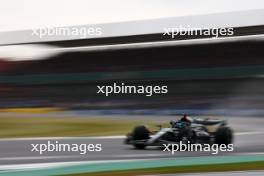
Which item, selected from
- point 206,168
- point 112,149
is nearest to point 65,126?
point 112,149

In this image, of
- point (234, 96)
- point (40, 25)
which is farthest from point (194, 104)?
point (40, 25)

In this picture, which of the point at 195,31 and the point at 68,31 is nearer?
the point at 195,31

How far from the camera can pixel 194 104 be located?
4102mm

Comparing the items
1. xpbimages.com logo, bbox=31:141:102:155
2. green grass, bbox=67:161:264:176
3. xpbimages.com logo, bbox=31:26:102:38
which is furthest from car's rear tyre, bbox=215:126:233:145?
xpbimages.com logo, bbox=31:26:102:38

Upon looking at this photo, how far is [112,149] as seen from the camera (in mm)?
4184

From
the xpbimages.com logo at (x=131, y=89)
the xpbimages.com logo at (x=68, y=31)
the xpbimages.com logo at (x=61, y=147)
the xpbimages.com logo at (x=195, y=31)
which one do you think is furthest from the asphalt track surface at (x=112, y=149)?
the xpbimages.com logo at (x=68, y=31)

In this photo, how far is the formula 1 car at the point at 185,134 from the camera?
4102 millimetres

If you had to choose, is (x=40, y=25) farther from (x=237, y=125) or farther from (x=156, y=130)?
(x=237, y=125)

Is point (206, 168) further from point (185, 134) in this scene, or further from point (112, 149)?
point (112, 149)

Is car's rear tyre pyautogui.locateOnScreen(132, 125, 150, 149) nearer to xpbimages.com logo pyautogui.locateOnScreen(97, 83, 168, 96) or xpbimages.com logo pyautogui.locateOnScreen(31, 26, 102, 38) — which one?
xpbimages.com logo pyautogui.locateOnScreen(97, 83, 168, 96)

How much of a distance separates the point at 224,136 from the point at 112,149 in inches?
35.2

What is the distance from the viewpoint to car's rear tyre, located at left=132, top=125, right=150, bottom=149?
4.11 meters

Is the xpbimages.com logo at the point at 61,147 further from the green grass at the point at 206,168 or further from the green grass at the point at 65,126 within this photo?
the green grass at the point at 206,168

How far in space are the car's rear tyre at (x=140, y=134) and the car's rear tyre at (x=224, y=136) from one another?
56 cm
